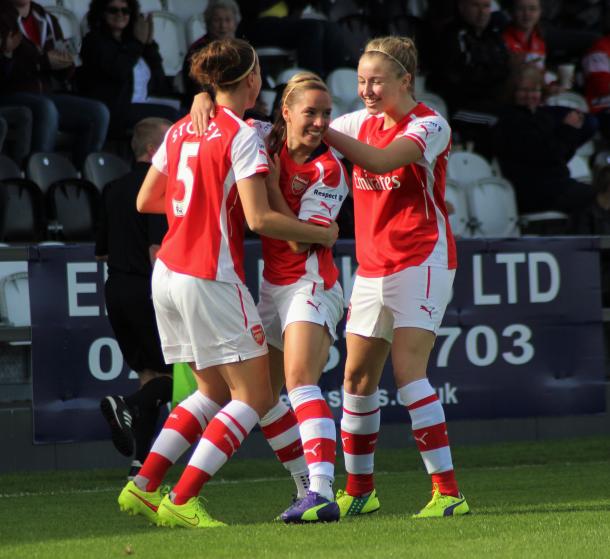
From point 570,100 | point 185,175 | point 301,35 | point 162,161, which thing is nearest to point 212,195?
point 185,175

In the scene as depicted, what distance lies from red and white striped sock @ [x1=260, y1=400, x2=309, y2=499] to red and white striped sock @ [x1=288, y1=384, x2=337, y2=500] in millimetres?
Answer: 349

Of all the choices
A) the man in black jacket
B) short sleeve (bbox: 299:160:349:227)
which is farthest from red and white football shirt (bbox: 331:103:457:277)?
the man in black jacket

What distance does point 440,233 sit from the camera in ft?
19.1

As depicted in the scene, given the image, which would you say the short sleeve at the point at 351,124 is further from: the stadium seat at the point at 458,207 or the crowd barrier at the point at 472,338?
the stadium seat at the point at 458,207

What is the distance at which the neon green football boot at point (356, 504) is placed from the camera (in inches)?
235

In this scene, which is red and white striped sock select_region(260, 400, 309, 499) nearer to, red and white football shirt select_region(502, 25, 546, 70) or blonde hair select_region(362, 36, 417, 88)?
blonde hair select_region(362, 36, 417, 88)

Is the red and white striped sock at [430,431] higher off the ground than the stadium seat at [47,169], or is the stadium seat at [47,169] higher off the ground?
the stadium seat at [47,169]

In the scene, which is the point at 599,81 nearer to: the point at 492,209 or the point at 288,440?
the point at 492,209

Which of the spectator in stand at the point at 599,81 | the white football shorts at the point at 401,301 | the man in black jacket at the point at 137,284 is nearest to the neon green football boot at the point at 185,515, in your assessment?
the white football shorts at the point at 401,301

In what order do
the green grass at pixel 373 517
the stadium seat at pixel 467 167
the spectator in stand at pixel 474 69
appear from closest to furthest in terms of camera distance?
the green grass at pixel 373 517 → the stadium seat at pixel 467 167 → the spectator in stand at pixel 474 69

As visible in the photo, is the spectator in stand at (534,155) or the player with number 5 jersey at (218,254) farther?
the spectator in stand at (534,155)

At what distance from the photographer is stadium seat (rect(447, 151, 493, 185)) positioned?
12.5 m

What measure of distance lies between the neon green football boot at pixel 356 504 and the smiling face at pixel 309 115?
1.57 meters

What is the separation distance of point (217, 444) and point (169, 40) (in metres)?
8.20
